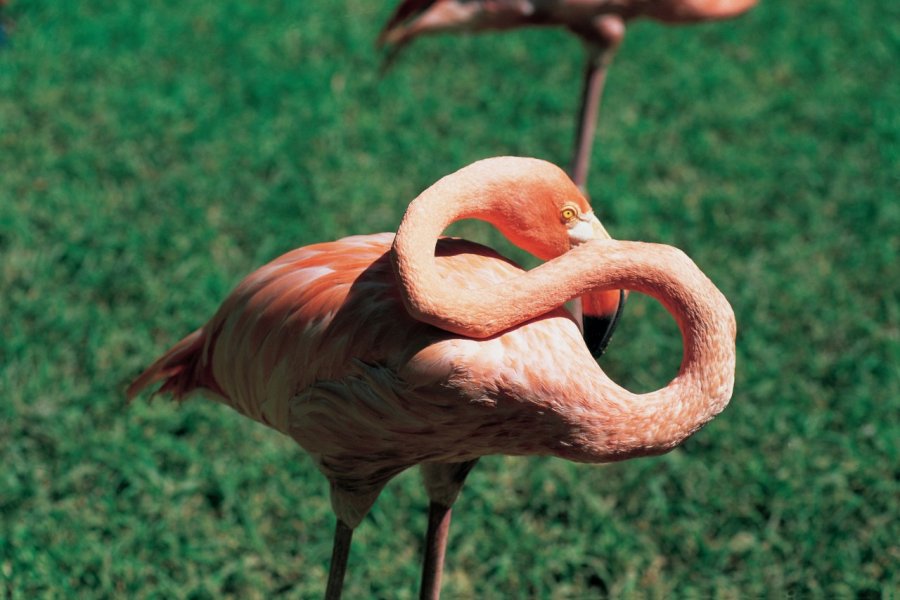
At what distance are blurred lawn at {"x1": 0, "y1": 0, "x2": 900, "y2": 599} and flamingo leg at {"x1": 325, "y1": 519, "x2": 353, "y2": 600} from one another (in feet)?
1.98

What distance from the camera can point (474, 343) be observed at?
6.43 ft

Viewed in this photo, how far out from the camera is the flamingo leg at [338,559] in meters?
2.50

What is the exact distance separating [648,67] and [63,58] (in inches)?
130

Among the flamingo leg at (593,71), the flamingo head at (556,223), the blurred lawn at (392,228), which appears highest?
the flamingo head at (556,223)

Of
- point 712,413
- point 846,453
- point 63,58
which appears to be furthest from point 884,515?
point 63,58

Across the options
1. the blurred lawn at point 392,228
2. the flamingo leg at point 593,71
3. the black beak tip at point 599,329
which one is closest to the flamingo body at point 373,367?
the black beak tip at point 599,329

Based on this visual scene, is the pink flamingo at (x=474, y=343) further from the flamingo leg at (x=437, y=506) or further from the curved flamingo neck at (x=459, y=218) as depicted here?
the flamingo leg at (x=437, y=506)

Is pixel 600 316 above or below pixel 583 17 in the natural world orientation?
below

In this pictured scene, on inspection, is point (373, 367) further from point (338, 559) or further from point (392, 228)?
point (392, 228)

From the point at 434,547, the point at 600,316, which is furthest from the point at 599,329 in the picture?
the point at 434,547

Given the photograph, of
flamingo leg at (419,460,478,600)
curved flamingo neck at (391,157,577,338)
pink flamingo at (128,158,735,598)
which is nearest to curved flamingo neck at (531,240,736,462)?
pink flamingo at (128,158,735,598)

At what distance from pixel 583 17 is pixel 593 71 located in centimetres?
23

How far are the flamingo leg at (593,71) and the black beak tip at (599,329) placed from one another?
1.83 metres

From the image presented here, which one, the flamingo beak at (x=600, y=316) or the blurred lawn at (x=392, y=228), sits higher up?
the flamingo beak at (x=600, y=316)
